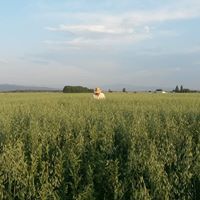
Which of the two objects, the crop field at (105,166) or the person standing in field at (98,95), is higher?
the person standing in field at (98,95)

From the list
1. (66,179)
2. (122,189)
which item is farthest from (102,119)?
(122,189)

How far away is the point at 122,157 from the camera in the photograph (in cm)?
750

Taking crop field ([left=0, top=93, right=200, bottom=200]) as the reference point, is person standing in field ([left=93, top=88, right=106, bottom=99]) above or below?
above

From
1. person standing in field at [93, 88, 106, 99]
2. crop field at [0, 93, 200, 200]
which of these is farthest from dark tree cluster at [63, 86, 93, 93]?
crop field at [0, 93, 200, 200]

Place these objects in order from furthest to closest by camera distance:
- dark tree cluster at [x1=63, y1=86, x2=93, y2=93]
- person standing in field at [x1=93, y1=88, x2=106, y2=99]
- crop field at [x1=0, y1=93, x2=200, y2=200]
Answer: dark tree cluster at [x1=63, y1=86, x2=93, y2=93], person standing in field at [x1=93, y1=88, x2=106, y2=99], crop field at [x1=0, y1=93, x2=200, y2=200]

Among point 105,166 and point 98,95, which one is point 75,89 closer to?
point 98,95

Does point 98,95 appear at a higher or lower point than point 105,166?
higher

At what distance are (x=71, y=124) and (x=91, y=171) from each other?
247 centimetres

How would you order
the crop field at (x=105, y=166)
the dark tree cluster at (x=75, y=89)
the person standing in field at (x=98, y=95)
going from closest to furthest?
the crop field at (x=105, y=166)
the person standing in field at (x=98, y=95)
the dark tree cluster at (x=75, y=89)

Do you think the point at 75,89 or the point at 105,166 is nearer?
the point at 105,166

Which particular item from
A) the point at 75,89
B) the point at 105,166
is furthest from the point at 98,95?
the point at 75,89

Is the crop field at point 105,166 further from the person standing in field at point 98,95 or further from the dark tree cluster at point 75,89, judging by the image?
the dark tree cluster at point 75,89

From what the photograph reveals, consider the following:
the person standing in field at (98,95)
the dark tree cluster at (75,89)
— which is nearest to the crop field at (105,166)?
the person standing in field at (98,95)

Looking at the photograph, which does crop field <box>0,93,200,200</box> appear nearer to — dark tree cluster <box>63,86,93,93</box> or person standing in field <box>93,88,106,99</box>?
person standing in field <box>93,88,106,99</box>
